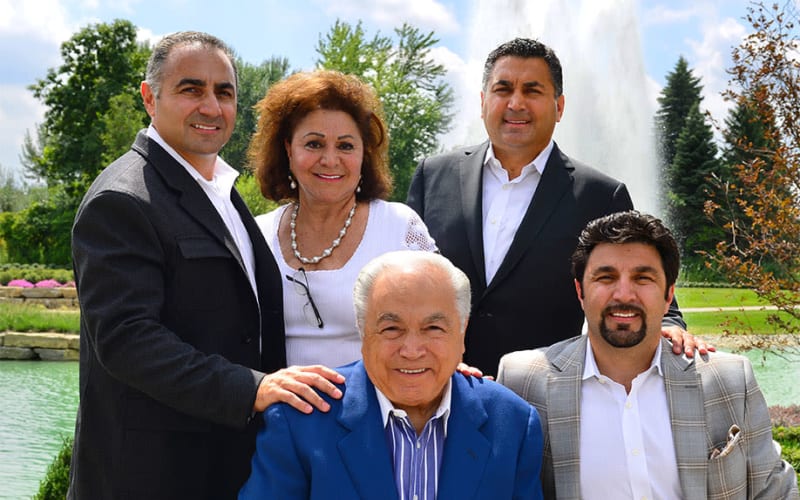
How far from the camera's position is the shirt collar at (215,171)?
2689 mm

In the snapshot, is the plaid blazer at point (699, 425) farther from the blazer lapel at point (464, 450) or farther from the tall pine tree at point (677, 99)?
the tall pine tree at point (677, 99)

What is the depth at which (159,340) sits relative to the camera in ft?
7.54

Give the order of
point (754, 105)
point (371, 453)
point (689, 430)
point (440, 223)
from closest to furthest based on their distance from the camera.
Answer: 1. point (371, 453)
2. point (689, 430)
3. point (440, 223)
4. point (754, 105)

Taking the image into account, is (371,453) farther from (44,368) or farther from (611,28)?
(611,28)

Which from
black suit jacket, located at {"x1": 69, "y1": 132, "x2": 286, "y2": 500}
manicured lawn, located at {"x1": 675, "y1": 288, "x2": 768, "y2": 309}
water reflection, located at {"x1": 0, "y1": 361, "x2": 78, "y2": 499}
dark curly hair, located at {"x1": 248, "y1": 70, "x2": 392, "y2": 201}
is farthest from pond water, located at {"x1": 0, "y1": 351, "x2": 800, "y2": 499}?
manicured lawn, located at {"x1": 675, "y1": 288, "x2": 768, "y2": 309}

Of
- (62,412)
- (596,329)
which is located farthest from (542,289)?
(62,412)

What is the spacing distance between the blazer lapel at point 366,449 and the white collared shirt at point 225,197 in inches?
21.6

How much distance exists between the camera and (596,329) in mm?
2877

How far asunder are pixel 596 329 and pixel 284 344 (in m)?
1.12

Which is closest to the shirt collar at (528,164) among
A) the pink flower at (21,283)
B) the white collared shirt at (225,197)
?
the white collared shirt at (225,197)

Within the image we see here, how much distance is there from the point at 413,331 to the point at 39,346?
14.6m

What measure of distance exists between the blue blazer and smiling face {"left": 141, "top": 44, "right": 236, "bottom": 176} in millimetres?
979

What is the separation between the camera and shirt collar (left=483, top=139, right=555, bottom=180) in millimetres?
3555

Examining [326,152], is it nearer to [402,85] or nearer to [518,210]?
[518,210]
